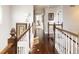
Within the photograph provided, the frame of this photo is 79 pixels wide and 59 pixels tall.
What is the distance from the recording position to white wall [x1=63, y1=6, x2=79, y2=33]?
1608mm

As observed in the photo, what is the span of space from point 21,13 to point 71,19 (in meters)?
0.63

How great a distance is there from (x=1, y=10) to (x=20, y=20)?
0.86 feet

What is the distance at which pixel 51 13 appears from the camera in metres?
1.65

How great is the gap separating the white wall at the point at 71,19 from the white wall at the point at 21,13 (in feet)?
1.45

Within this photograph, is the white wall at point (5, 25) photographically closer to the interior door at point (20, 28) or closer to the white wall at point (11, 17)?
the white wall at point (11, 17)

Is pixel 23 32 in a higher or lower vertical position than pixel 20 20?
lower

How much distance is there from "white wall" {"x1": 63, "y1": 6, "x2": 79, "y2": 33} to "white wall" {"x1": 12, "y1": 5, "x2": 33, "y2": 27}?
443mm

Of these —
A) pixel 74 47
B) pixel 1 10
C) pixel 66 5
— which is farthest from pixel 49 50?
pixel 1 10

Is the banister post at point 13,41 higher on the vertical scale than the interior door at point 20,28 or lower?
lower

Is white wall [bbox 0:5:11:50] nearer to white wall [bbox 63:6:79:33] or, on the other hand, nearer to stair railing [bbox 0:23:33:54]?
stair railing [bbox 0:23:33:54]

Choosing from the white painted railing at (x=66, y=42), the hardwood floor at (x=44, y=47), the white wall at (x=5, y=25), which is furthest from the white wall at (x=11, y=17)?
the white painted railing at (x=66, y=42)

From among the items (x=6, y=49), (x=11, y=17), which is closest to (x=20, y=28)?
(x=11, y=17)

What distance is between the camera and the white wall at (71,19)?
Result: 161cm
